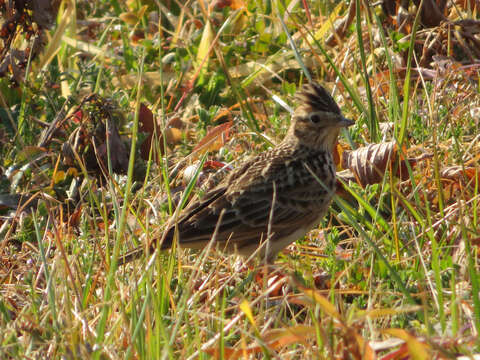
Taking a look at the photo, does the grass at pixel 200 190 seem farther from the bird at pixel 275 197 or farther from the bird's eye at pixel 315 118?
the bird's eye at pixel 315 118

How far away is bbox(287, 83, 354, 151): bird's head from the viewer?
4680 millimetres

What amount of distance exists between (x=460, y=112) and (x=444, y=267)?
1782mm

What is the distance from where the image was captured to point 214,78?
6750 mm

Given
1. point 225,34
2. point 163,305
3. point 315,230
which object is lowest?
point 315,230

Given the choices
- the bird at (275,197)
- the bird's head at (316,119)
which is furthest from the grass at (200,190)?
the bird's head at (316,119)

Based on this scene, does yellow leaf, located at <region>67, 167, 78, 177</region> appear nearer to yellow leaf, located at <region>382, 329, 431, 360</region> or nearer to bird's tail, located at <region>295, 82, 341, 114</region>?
bird's tail, located at <region>295, 82, 341, 114</region>

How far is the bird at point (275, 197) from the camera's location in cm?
421

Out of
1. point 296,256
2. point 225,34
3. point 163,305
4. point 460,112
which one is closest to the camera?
point 163,305

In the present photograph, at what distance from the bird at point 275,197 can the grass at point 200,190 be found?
0.44 feet

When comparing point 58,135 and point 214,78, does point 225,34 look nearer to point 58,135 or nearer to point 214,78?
point 214,78

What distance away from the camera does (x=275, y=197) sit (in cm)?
439

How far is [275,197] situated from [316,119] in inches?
24.3

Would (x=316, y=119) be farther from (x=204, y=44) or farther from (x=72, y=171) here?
(x=204, y=44)

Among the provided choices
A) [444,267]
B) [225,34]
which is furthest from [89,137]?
[444,267]
